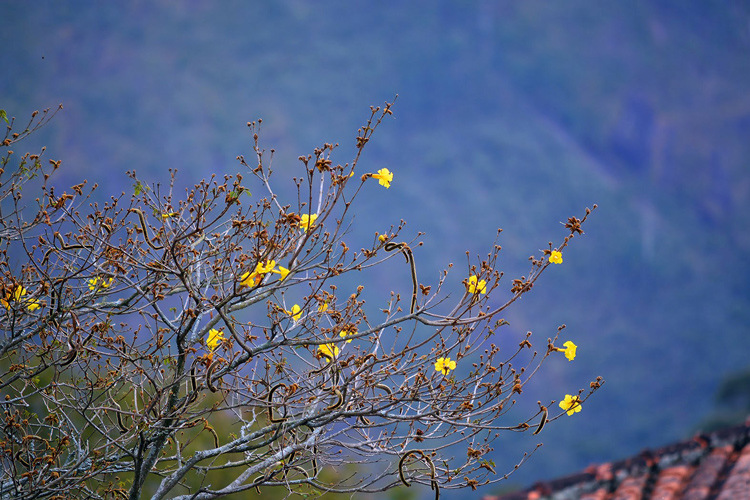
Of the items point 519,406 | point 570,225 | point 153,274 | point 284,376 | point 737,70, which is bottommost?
point 570,225

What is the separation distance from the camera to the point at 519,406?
111 ft

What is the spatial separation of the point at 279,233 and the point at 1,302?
3.87ft

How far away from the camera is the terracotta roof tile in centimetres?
474

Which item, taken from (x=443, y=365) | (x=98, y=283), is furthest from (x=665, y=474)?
(x=98, y=283)

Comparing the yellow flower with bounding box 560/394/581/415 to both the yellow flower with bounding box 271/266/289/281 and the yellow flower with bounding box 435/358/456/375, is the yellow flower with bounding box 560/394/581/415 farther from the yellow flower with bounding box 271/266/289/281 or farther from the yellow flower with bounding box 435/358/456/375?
the yellow flower with bounding box 271/266/289/281

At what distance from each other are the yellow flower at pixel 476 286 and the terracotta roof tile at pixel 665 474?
3227mm

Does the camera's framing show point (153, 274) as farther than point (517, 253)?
No

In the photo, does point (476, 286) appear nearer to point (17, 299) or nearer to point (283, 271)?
point (283, 271)

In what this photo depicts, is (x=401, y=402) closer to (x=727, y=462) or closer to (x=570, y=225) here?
(x=570, y=225)

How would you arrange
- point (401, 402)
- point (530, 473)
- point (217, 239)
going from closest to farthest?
point (401, 402)
point (217, 239)
point (530, 473)

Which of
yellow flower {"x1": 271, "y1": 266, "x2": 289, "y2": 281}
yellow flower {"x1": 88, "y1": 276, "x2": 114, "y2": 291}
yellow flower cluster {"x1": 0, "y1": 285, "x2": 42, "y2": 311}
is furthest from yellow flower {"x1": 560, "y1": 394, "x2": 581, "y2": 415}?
yellow flower cluster {"x1": 0, "y1": 285, "x2": 42, "y2": 311}

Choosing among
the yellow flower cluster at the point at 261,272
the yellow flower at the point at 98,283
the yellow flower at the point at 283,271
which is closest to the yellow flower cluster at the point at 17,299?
the yellow flower at the point at 98,283

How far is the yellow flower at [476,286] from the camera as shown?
228 cm

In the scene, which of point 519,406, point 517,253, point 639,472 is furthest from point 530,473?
point 639,472
